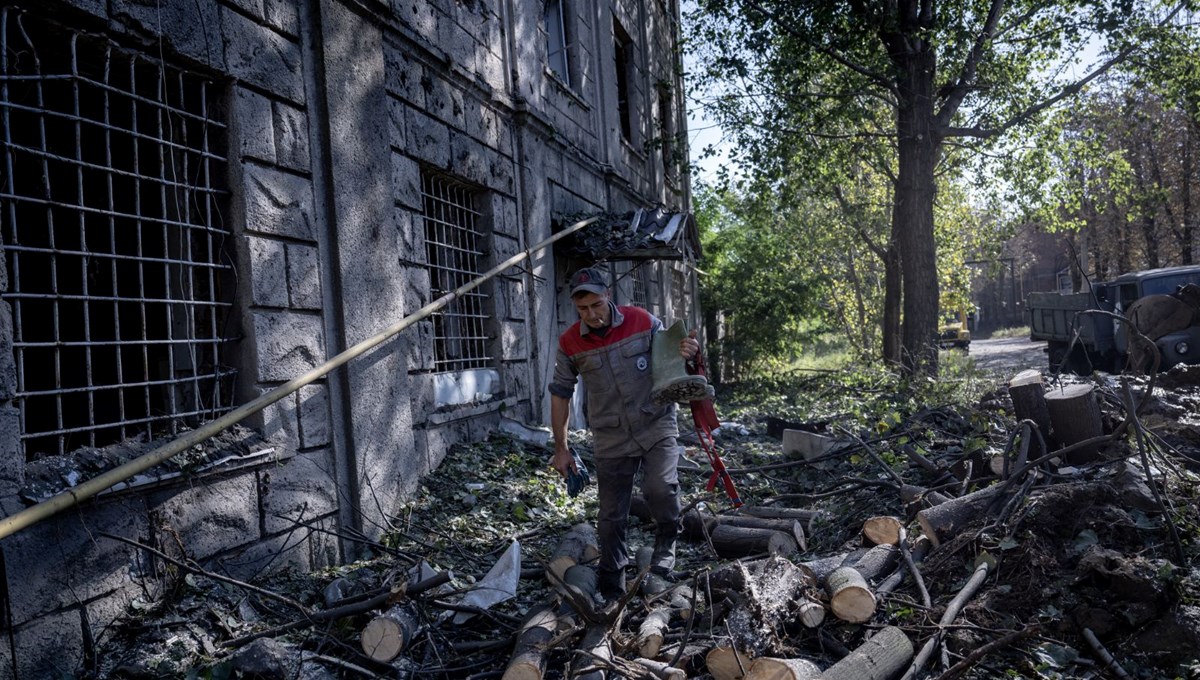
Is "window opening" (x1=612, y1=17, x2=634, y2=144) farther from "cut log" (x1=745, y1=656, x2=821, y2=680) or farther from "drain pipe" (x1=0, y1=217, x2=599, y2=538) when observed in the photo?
"cut log" (x1=745, y1=656, x2=821, y2=680)

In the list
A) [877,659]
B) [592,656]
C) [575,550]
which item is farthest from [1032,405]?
[592,656]

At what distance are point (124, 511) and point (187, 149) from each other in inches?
73.7

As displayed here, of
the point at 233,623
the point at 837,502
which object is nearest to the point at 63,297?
the point at 233,623

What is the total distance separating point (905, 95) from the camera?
12898 millimetres

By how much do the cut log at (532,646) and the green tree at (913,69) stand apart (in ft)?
32.4

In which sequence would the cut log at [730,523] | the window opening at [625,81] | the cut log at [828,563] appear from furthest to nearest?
the window opening at [625,81], the cut log at [730,523], the cut log at [828,563]

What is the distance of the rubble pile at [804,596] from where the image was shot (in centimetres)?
350

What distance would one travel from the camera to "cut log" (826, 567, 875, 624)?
3818mm

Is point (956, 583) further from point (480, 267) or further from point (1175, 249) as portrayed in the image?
point (1175, 249)

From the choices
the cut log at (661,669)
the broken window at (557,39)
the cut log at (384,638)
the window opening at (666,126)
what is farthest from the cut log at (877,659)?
the window opening at (666,126)

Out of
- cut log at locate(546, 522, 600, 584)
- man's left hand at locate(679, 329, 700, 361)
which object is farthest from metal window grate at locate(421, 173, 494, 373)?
man's left hand at locate(679, 329, 700, 361)

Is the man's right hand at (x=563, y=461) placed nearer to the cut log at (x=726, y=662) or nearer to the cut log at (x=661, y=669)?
the cut log at (x=661, y=669)

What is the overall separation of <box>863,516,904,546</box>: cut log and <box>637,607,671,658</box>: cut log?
150 centimetres

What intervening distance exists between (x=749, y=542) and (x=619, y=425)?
125 cm
